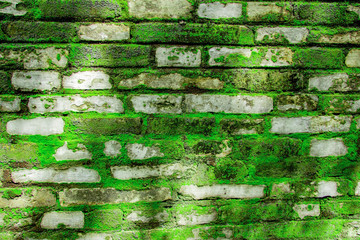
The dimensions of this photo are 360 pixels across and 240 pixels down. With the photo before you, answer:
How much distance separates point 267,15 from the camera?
790 mm

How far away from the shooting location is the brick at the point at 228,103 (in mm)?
791

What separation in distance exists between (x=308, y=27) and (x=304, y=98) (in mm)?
288

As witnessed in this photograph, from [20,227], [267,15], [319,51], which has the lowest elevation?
[20,227]

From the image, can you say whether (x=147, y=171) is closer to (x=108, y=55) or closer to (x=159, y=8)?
(x=108, y=55)

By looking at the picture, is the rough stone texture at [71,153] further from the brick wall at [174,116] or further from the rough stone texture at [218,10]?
the rough stone texture at [218,10]

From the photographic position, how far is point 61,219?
31.5 inches

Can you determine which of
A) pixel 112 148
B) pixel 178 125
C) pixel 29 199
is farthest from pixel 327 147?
pixel 29 199

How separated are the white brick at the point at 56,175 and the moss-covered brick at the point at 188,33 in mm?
567

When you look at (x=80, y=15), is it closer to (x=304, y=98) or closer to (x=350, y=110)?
(x=304, y=98)

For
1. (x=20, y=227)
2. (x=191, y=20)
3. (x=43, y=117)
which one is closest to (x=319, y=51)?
(x=191, y=20)

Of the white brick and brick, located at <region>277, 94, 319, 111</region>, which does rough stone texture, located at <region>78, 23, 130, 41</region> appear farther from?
brick, located at <region>277, 94, 319, 111</region>

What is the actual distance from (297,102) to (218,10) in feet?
1.63

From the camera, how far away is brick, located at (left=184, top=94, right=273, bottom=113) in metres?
0.79

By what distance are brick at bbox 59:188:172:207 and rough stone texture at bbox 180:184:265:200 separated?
128 millimetres
